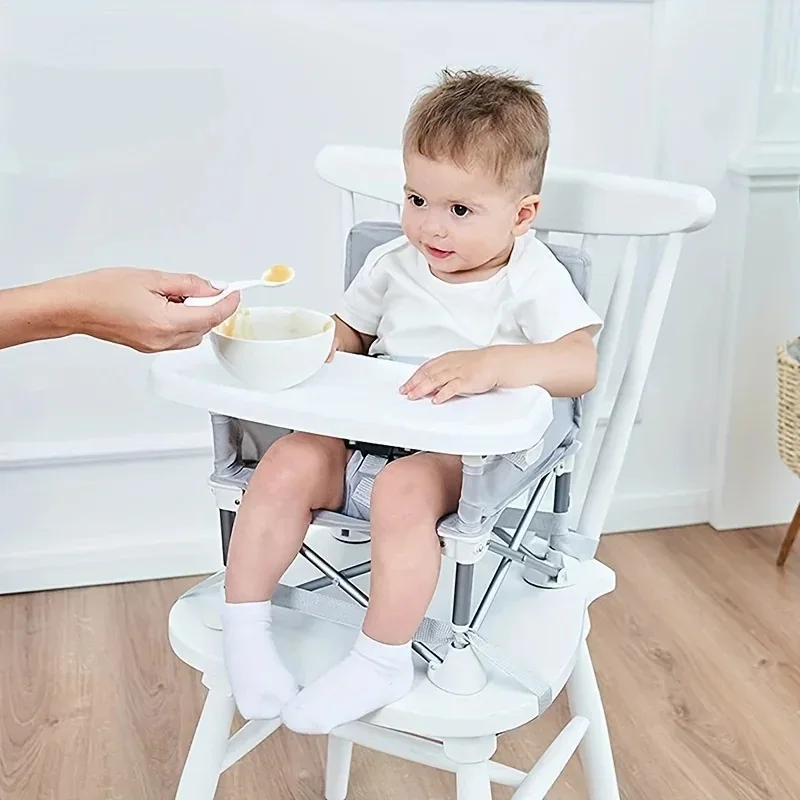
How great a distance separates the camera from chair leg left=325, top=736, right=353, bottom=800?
145cm

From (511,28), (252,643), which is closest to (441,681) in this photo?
(252,643)

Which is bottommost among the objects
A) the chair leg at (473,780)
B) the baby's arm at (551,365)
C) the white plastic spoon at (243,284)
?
the chair leg at (473,780)

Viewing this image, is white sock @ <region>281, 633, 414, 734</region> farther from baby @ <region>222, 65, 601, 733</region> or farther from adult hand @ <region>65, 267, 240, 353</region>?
adult hand @ <region>65, 267, 240, 353</region>

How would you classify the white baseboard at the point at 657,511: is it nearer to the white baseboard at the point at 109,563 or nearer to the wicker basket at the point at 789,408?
the wicker basket at the point at 789,408

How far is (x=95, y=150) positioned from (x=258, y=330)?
2.89ft

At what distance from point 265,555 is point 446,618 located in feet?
0.67

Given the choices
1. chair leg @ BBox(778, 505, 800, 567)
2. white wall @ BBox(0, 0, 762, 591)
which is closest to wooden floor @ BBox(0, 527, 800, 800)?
chair leg @ BBox(778, 505, 800, 567)

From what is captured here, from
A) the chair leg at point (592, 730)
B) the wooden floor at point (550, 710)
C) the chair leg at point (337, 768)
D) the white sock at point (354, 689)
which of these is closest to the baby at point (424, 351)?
the white sock at point (354, 689)

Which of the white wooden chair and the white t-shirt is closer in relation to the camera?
the white wooden chair

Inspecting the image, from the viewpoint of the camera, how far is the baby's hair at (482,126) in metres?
1.08

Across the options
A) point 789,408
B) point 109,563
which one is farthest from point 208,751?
point 789,408

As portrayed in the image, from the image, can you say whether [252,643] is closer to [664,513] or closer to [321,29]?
[321,29]

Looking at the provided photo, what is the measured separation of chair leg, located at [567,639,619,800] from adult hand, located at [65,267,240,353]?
0.56 meters

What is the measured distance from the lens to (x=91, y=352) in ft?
6.30
